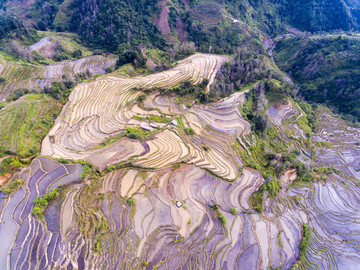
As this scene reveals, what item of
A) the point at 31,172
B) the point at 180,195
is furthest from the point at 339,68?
the point at 31,172

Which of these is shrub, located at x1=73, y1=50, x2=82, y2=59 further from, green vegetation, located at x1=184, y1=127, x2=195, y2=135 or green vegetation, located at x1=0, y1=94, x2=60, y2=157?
green vegetation, located at x1=184, y1=127, x2=195, y2=135

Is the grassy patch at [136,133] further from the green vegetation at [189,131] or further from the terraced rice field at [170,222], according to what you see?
the green vegetation at [189,131]

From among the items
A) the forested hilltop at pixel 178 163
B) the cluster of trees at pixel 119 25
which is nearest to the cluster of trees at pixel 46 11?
the cluster of trees at pixel 119 25

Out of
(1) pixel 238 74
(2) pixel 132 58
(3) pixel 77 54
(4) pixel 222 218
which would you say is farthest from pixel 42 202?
(3) pixel 77 54

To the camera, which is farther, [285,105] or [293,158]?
[285,105]

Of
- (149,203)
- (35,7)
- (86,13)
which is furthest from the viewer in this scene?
(35,7)

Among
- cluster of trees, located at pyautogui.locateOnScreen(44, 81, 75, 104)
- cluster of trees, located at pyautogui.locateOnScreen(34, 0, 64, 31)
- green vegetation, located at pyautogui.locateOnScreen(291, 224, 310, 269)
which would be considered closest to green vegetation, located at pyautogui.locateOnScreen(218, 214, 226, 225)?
green vegetation, located at pyautogui.locateOnScreen(291, 224, 310, 269)

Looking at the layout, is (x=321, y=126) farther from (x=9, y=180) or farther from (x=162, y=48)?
(x=9, y=180)
